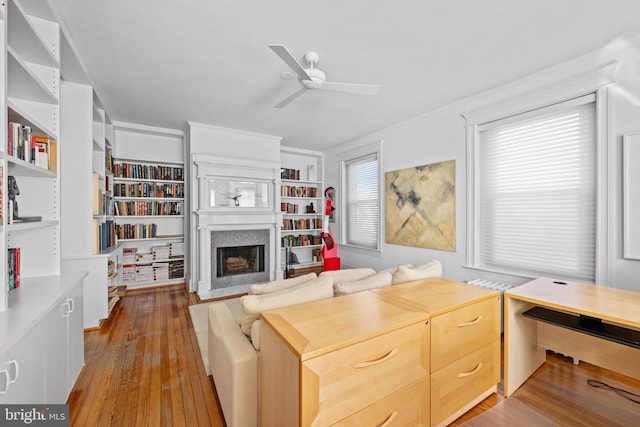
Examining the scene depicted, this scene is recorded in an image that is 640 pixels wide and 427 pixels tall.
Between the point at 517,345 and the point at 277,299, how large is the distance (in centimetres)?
167

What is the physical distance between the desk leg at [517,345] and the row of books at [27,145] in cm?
300

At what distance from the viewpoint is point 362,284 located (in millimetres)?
1818

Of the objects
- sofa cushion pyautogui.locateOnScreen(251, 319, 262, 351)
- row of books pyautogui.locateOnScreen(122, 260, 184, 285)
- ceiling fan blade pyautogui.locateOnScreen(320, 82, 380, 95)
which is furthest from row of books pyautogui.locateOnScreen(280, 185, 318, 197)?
sofa cushion pyautogui.locateOnScreen(251, 319, 262, 351)

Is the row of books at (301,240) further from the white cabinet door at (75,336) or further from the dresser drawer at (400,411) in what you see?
the dresser drawer at (400,411)

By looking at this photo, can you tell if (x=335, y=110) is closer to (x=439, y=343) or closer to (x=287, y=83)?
(x=287, y=83)

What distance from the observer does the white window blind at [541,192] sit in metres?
2.32

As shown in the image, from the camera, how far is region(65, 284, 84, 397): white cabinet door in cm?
171

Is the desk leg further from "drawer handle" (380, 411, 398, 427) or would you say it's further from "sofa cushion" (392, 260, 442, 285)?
"drawer handle" (380, 411, 398, 427)

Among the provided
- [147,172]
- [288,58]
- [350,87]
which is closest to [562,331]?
[350,87]

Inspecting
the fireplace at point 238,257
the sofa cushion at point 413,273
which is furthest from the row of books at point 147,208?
the sofa cushion at point 413,273

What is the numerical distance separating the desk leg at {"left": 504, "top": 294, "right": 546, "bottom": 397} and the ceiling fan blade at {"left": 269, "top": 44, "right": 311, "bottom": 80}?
2092 millimetres

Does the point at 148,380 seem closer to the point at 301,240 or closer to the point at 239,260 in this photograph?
the point at 239,260

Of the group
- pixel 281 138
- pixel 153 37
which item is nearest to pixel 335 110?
pixel 281 138

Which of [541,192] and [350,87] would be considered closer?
[350,87]
